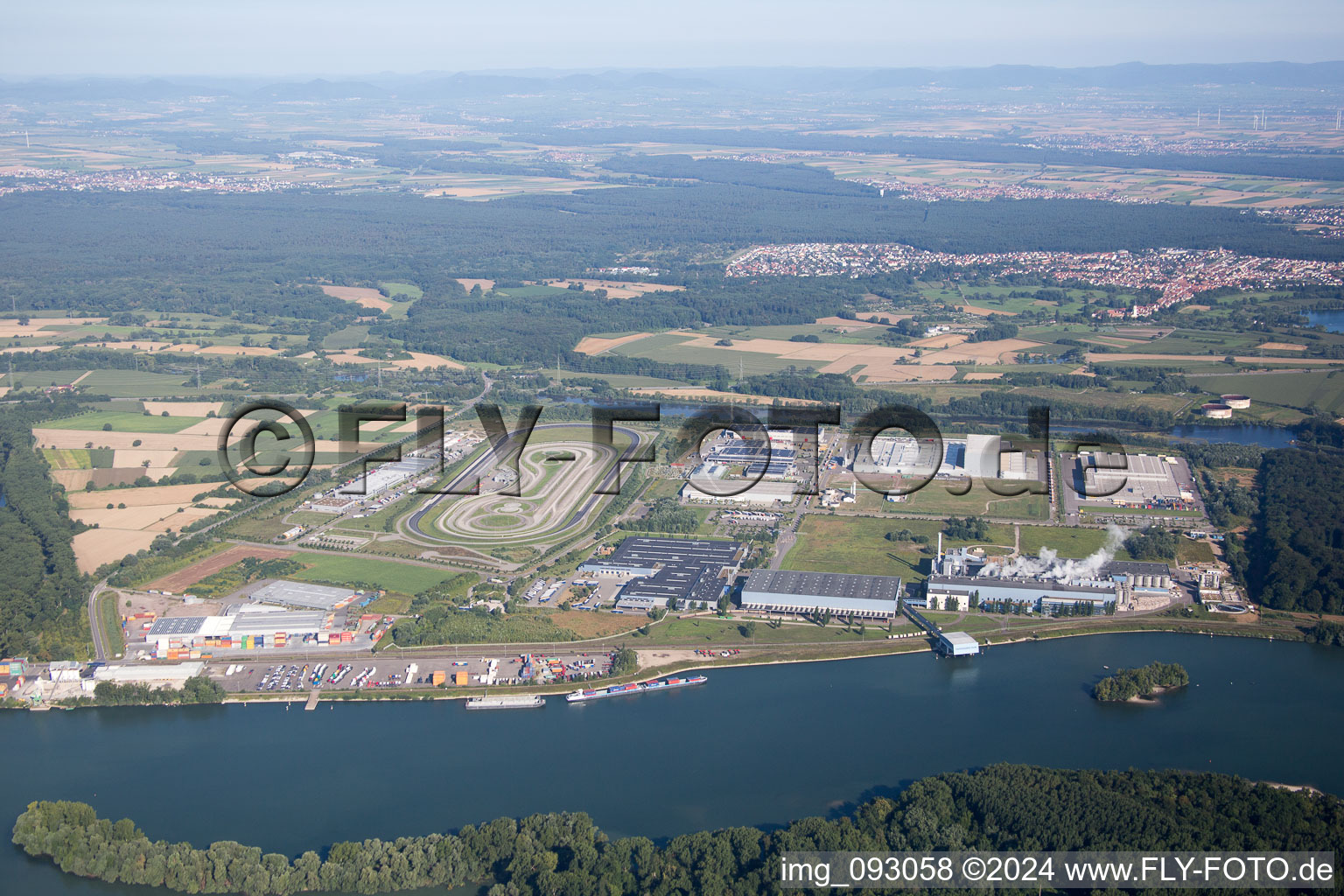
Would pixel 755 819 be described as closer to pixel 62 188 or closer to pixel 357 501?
pixel 357 501

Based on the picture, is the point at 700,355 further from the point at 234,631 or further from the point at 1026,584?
the point at 234,631

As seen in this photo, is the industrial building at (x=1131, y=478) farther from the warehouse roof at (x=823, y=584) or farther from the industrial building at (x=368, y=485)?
the industrial building at (x=368, y=485)

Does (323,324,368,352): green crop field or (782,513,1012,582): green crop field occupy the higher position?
(323,324,368,352): green crop field

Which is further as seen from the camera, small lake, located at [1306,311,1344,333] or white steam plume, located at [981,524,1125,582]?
small lake, located at [1306,311,1344,333]

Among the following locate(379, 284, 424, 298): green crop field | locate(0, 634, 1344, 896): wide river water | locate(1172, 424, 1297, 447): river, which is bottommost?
locate(0, 634, 1344, 896): wide river water

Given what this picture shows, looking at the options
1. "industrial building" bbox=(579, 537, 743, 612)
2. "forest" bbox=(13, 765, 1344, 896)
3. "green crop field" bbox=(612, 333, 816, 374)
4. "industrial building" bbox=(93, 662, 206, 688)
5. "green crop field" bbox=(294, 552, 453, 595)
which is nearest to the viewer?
"forest" bbox=(13, 765, 1344, 896)

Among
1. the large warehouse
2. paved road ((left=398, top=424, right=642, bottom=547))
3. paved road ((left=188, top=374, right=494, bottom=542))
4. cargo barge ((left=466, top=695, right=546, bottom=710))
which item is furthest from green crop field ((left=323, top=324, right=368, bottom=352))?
cargo barge ((left=466, top=695, right=546, bottom=710))

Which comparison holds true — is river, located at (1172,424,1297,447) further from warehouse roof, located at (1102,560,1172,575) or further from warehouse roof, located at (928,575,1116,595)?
warehouse roof, located at (928,575,1116,595)
